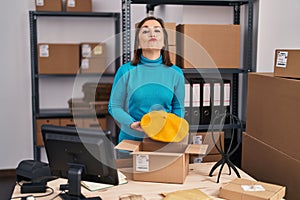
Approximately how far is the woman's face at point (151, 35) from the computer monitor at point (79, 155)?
2.42 ft

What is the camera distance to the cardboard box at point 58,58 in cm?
364

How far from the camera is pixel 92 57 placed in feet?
12.5

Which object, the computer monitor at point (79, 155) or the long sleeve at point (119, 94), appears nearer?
the computer monitor at point (79, 155)

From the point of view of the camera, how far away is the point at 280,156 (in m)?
1.78

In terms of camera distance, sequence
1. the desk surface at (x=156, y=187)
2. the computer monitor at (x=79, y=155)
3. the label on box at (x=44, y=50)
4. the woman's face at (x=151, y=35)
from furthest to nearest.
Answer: the label on box at (x=44, y=50) < the woman's face at (x=151, y=35) < the desk surface at (x=156, y=187) < the computer monitor at (x=79, y=155)

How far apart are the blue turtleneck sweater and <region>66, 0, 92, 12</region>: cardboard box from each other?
1.86 meters

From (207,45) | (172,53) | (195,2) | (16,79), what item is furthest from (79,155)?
(16,79)

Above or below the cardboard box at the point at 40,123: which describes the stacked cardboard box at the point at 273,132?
above

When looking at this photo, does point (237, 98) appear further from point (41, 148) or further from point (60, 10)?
point (41, 148)

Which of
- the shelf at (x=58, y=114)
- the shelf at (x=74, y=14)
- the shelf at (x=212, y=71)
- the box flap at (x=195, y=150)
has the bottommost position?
the shelf at (x=58, y=114)

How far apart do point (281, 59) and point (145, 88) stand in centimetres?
72

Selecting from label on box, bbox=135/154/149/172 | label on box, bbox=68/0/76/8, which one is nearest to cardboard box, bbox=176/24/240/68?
label on box, bbox=135/154/149/172

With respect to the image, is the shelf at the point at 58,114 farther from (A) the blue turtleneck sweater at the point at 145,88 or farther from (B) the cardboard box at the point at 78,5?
(A) the blue turtleneck sweater at the point at 145,88

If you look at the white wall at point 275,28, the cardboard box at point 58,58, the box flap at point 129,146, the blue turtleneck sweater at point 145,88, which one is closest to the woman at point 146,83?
the blue turtleneck sweater at point 145,88
